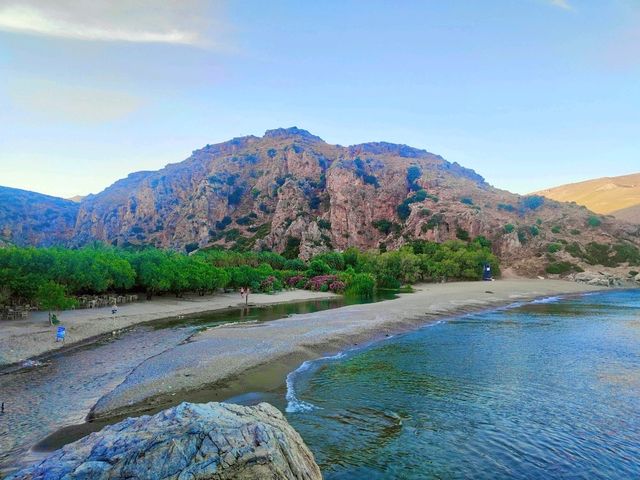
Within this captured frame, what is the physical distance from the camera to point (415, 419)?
17297 mm

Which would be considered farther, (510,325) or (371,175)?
(371,175)

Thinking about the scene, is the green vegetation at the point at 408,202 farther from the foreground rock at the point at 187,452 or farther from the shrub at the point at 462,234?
the foreground rock at the point at 187,452

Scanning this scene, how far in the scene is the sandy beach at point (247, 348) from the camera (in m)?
19.8

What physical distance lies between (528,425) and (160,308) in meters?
48.0

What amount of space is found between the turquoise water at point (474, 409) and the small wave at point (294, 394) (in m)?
0.13

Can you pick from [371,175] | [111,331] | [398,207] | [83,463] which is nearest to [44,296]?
[111,331]

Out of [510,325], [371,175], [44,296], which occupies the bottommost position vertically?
[510,325]

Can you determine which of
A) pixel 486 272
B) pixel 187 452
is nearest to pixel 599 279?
pixel 486 272

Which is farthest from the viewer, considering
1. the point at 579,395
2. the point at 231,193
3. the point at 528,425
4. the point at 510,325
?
the point at 231,193

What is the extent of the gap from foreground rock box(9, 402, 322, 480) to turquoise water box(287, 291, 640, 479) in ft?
14.2

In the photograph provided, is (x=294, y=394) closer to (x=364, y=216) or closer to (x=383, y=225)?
(x=383, y=225)

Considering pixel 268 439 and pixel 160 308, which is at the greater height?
pixel 268 439

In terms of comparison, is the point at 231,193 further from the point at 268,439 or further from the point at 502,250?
the point at 268,439

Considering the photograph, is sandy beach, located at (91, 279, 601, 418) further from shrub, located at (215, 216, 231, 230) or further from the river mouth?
shrub, located at (215, 216, 231, 230)
